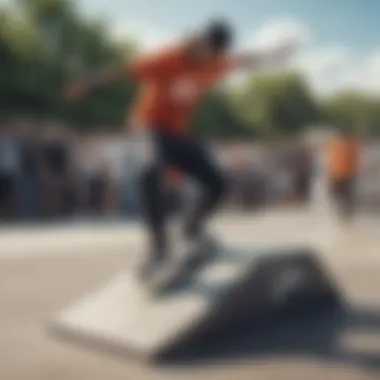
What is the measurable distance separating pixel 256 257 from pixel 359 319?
0.82 metres

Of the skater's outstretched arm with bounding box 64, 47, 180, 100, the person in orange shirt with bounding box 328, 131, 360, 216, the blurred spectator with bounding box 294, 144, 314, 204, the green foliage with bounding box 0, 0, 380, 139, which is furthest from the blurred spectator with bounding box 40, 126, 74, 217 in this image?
the green foliage with bounding box 0, 0, 380, 139

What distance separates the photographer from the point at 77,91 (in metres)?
4.91

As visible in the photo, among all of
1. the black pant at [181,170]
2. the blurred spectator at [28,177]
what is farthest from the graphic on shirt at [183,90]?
the blurred spectator at [28,177]

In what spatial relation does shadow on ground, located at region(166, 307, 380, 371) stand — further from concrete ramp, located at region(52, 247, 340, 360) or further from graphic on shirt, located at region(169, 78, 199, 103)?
graphic on shirt, located at region(169, 78, 199, 103)

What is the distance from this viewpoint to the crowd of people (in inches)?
567

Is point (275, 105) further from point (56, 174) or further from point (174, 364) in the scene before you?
point (174, 364)

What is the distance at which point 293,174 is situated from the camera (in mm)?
16922

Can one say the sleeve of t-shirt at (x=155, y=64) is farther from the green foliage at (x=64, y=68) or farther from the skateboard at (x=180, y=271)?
the green foliage at (x=64, y=68)

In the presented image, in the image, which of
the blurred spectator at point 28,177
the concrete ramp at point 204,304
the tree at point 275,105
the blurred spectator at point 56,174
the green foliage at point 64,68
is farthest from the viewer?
the tree at point 275,105

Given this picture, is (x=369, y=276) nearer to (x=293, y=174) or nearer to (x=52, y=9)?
(x=293, y=174)

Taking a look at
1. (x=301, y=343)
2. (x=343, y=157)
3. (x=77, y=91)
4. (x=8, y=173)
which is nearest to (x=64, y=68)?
(x=8, y=173)

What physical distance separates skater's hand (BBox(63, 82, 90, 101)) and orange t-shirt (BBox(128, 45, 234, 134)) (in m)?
0.37

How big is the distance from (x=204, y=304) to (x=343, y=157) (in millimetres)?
8342

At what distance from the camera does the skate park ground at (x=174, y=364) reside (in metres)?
3.83
